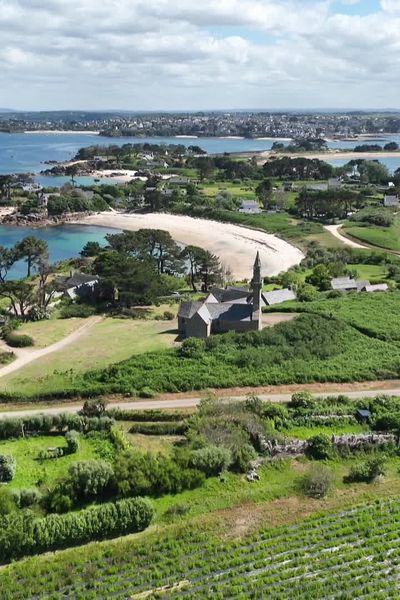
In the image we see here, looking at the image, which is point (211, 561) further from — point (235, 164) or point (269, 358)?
point (235, 164)

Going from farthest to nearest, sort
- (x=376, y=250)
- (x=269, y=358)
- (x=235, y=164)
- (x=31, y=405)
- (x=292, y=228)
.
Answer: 1. (x=235, y=164)
2. (x=292, y=228)
3. (x=376, y=250)
4. (x=269, y=358)
5. (x=31, y=405)

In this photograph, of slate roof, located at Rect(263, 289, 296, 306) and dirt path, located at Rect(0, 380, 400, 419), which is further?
slate roof, located at Rect(263, 289, 296, 306)

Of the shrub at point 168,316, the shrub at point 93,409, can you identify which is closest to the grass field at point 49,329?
the shrub at point 168,316

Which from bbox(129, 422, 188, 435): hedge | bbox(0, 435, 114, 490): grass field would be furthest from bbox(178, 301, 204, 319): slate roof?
bbox(0, 435, 114, 490): grass field

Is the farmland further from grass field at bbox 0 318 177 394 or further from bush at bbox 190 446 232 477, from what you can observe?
grass field at bbox 0 318 177 394

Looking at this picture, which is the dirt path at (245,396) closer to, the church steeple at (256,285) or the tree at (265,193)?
the church steeple at (256,285)

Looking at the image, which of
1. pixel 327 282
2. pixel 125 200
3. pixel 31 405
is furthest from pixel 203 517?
pixel 125 200
